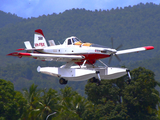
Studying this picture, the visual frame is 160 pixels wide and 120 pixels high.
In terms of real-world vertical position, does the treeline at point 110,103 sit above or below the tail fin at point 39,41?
below

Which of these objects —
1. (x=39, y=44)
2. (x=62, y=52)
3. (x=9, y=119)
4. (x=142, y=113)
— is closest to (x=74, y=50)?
(x=62, y=52)

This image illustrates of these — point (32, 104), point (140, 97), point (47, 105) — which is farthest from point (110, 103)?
point (32, 104)

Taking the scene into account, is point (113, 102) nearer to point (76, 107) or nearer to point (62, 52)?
point (76, 107)

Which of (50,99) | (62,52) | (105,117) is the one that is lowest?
(105,117)

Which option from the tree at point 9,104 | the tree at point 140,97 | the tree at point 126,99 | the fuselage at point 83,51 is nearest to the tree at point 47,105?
the tree at point 9,104

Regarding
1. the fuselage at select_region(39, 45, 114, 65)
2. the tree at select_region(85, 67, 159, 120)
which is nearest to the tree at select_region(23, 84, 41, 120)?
the tree at select_region(85, 67, 159, 120)

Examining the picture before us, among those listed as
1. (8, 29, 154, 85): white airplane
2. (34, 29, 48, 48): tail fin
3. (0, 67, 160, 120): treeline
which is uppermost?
(34, 29, 48, 48): tail fin

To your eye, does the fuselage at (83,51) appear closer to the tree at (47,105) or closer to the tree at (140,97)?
the tree at (47,105)

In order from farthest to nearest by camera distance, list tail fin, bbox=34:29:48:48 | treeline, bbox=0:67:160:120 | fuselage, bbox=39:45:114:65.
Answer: treeline, bbox=0:67:160:120 < tail fin, bbox=34:29:48:48 < fuselage, bbox=39:45:114:65

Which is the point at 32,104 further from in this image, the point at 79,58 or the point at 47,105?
the point at 79,58

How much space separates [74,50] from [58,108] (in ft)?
109

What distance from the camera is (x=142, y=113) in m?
57.7

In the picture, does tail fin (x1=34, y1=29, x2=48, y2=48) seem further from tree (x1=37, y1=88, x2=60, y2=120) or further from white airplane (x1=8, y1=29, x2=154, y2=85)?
tree (x1=37, y1=88, x2=60, y2=120)

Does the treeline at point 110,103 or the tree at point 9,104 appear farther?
the treeline at point 110,103
